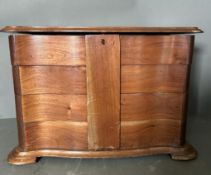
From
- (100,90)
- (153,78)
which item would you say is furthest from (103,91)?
(153,78)

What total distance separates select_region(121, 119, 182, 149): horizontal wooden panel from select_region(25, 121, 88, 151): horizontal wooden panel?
17 centimetres

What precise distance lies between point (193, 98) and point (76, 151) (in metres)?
0.90

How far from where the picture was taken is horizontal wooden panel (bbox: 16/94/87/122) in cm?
98

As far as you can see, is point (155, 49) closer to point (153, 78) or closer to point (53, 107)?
point (153, 78)

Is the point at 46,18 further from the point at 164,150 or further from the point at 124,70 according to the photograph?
the point at 164,150

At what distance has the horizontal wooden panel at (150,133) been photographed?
39.9 inches

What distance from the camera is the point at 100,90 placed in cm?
97

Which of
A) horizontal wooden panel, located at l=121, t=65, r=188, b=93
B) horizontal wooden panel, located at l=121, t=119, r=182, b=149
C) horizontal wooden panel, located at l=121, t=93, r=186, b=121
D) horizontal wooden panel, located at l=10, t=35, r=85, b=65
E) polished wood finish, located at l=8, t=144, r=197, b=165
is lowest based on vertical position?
polished wood finish, located at l=8, t=144, r=197, b=165

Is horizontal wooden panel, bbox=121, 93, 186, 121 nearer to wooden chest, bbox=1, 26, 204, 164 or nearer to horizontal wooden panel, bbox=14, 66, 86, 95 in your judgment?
wooden chest, bbox=1, 26, 204, 164

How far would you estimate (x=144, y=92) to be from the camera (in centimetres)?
99

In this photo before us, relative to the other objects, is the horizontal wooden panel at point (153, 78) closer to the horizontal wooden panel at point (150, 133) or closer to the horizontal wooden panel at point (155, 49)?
the horizontal wooden panel at point (155, 49)

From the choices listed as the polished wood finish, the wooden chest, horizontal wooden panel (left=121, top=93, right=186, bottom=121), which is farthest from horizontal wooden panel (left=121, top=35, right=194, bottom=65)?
the polished wood finish

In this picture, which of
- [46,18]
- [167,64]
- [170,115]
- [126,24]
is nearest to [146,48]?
[167,64]

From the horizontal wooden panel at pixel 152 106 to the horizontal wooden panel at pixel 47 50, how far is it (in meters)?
0.24
